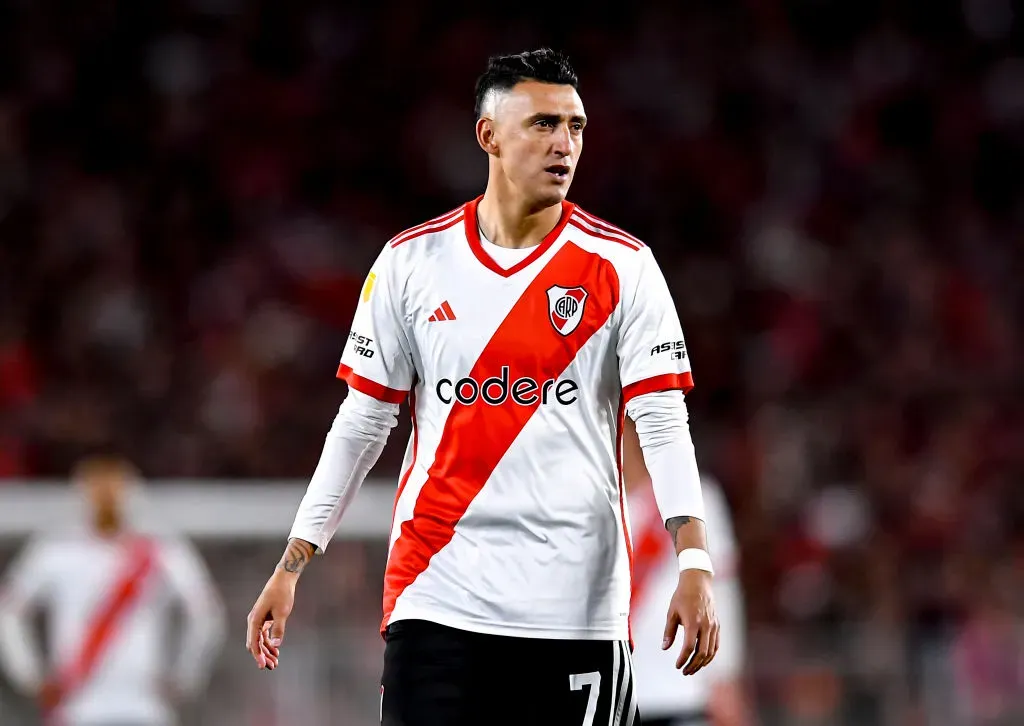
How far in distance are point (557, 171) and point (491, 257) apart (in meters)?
0.26

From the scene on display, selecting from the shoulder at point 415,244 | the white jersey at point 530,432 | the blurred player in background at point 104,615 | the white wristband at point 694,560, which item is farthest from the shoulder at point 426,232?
the blurred player in background at point 104,615

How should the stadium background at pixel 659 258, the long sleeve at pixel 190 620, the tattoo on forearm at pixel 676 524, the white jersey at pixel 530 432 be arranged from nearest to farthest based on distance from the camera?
the tattoo on forearm at pixel 676 524, the white jersey at pixel 530 432, the long sleeve at pixel 190 620, the stadium background at pixel 659 258

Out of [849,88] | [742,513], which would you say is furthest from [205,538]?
[849,88]

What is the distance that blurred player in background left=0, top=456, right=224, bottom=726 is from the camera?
827 centimetres

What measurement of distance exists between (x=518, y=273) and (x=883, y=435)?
9.87 meters

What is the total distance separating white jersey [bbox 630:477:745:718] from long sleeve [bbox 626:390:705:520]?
237cm

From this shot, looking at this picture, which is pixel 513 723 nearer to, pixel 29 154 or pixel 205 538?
pixel 205 538

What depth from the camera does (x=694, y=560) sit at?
11.7ft

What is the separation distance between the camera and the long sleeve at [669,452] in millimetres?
3678

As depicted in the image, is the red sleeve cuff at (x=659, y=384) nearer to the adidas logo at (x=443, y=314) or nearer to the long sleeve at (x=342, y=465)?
the adidas logo at (x=443, y=314)

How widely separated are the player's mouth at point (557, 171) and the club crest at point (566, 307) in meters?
0.26

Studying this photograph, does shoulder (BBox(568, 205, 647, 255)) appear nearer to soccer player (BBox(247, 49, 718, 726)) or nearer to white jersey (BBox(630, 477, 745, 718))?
soccer player (BBox(247, 49, 718, 726))

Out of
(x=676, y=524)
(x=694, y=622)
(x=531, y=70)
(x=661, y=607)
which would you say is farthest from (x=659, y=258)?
(x=694, y=622)

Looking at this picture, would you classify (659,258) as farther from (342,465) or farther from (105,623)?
(342,465)
